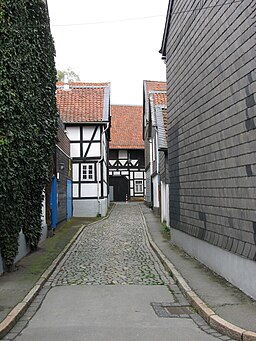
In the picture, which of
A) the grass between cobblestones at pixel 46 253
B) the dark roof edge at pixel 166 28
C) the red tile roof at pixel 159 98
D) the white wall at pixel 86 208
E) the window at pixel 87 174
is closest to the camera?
the grass between cobblestones at pixel 46 253

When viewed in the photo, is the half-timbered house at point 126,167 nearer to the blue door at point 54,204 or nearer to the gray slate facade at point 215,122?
the blue door at point 54,204

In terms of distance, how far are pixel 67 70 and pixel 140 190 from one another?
18.9m

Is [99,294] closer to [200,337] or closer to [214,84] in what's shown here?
[200,337]

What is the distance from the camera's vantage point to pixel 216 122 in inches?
361

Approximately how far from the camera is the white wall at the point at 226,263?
721 cm

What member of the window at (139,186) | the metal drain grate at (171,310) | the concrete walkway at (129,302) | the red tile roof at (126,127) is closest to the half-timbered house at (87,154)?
the concrete walkway at (129,302)

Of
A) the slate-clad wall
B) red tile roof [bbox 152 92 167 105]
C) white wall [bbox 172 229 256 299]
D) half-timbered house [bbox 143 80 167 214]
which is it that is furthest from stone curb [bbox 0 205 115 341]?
red tile roof [bbox 152 92 167 105]

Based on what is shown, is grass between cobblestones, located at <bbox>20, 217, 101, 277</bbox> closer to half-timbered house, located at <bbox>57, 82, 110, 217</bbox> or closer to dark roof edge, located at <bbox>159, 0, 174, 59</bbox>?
dark roof edge, located at <bbox>159, 0, 174, 59</bbox>

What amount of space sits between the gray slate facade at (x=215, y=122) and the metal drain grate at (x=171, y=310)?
1.38m

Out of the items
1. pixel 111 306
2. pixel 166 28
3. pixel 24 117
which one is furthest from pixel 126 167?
pixel 111 306

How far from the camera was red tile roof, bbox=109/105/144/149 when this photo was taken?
45.6 meters

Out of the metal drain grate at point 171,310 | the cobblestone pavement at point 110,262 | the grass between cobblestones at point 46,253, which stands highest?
the grass between cobblestones at point 46,253

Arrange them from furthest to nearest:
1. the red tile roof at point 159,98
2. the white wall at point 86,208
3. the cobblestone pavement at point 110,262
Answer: the white wall at point 86,208
the red tile roof at point 159,98
the cobblestone pavement at point 110,262

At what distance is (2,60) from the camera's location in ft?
29.6
